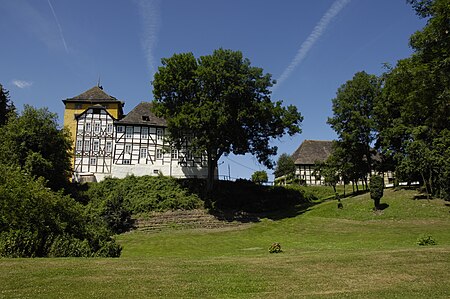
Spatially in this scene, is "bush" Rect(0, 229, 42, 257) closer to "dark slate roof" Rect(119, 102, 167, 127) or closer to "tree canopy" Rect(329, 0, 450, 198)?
"tree canopy" Rect(329, 0, 450, 198)

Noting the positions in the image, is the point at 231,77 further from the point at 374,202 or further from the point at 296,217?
the point at 374,202

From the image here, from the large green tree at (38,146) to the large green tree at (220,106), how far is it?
12624 mm

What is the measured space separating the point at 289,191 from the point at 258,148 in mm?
9442

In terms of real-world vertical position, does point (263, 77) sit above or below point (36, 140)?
above

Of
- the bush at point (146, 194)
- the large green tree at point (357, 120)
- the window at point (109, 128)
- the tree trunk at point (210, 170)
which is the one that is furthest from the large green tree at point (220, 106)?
the window at point (109, 128)

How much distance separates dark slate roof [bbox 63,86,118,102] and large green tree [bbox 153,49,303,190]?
54.9ft

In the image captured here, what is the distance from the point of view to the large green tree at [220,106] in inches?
1492

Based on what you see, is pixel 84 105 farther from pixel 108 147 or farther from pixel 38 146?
pixel 38 146

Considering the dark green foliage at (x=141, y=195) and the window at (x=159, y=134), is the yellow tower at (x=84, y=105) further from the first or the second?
the dark green foliage at (x=141, y=195)

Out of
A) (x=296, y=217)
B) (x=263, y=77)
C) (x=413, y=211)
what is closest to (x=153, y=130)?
(x=263, y=77)

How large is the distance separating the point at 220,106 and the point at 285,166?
26.3 m

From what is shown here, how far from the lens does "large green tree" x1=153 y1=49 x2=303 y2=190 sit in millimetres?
37906

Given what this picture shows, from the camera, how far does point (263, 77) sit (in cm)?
4053

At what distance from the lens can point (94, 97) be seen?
182 ft
